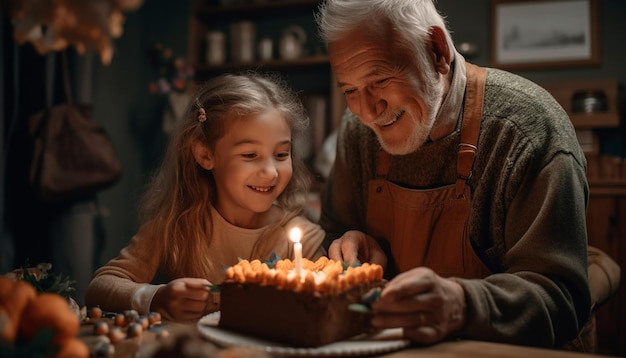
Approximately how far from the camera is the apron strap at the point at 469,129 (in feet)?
5.45

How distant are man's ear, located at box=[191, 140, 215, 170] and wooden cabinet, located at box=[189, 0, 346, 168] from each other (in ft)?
7.13

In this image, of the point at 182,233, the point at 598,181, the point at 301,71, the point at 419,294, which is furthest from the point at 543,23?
the point at 419,294

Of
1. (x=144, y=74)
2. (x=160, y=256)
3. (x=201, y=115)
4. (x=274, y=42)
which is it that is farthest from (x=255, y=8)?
(x=160, y=256)

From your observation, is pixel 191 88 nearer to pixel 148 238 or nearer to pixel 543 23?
pixel 543 23

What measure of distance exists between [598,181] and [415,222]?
194cm

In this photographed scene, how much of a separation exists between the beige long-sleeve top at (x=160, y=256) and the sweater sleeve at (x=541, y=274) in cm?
62

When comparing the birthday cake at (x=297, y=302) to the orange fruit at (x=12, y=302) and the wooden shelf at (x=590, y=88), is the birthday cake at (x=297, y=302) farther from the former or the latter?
the wooden shelf at (x=590, y=88)

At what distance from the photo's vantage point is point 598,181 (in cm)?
323

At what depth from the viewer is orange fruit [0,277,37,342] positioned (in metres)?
0.84

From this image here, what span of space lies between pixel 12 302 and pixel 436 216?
3.82 feet

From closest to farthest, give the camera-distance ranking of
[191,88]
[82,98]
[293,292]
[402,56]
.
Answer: [293,292] < [402,56] < [82,98] < [191,88]

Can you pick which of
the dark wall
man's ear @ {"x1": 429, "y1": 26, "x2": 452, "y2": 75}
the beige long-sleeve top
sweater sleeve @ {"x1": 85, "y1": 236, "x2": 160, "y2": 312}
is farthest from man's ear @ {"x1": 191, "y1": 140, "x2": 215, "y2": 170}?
the dark wall

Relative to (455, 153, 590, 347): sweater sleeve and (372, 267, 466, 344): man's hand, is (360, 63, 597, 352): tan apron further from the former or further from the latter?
(372, 267, 466, 344): man's hand

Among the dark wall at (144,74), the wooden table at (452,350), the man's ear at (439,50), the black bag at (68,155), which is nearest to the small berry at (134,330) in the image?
the wooden table at (452,350)
